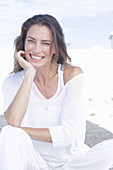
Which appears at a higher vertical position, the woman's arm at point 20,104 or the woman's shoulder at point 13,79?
the woman's shoulder at point 13,79

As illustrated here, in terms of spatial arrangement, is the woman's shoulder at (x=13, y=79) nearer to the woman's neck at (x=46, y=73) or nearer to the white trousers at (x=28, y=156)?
the woman's neck at (x=46, y=73)

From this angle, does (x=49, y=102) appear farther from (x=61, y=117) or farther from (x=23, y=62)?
(x=23, y=62)

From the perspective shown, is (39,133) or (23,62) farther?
(23,62)

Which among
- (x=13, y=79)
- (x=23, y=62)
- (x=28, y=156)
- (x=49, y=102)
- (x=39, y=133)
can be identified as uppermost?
(x=23, y=62)

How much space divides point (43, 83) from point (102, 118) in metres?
3.35

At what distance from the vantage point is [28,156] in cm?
230

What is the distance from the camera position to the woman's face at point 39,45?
262cm

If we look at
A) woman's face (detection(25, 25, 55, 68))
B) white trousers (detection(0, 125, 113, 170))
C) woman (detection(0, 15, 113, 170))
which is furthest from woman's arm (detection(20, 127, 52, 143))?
woman's face (detection(25, 25, 55, 68))

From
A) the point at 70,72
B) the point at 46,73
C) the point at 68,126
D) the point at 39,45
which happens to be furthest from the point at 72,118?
the point at 39,45

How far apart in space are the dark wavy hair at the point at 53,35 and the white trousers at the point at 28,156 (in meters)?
0.80

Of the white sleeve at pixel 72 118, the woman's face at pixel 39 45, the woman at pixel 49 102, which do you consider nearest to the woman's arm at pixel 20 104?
the woman at pixel 49 102

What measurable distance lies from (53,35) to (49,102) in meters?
0.51

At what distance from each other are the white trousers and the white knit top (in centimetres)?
11

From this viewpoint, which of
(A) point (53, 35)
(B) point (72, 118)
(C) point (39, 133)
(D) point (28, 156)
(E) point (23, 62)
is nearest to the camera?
(D) point (28, 156)
